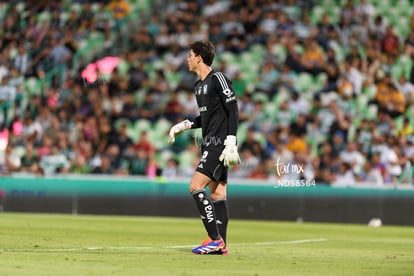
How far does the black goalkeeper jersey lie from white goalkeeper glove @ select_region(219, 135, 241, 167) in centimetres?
13

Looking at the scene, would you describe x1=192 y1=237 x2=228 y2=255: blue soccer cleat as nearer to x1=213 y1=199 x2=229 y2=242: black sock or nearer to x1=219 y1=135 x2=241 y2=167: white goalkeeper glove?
x1=213 y1=199 x2=229 y2=242: black sock

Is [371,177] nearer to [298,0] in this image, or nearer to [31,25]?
[298,0]

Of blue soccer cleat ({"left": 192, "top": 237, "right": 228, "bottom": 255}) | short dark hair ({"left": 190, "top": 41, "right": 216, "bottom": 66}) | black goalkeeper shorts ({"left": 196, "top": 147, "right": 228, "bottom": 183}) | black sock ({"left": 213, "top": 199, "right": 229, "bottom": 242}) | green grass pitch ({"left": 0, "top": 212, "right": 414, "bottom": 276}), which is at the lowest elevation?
green grass pitch ({"left": 0, "top": 212, "right": 414, "bottom": 276})

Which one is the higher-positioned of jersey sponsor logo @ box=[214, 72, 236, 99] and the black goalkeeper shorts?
jersey sponsor logo @ box=[214, 72, 236, 99]

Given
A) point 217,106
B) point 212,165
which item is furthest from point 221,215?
point 217,106

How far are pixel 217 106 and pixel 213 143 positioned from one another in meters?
0.43

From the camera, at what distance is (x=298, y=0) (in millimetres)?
28344

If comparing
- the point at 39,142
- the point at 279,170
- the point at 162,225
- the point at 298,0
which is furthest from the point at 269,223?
the point at 298,0

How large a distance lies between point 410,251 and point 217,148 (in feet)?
12.9

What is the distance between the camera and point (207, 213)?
1116 centimetres

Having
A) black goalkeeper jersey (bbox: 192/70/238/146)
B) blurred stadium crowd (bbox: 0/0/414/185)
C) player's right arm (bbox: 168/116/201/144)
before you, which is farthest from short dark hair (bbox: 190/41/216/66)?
blurred stadium crowd (bbox: 0/0/414/185)

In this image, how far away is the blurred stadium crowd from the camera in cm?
2347

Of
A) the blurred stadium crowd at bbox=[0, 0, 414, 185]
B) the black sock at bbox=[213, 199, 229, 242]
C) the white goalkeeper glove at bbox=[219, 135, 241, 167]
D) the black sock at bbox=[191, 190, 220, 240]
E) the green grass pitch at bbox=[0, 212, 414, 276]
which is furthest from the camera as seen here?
the blurred stadium crowd at bbox=[0, 0, 414, 185]

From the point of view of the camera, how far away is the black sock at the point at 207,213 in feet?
36.6
